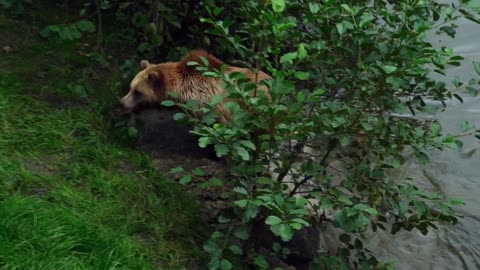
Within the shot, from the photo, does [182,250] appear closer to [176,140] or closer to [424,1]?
[176,140]

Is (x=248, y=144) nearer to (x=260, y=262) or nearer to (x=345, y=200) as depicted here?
(x=345, y=200)

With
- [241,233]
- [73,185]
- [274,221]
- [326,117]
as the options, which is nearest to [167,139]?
[73,185]

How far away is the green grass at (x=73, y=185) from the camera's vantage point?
3.70 meters

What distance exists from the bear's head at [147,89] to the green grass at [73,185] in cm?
17

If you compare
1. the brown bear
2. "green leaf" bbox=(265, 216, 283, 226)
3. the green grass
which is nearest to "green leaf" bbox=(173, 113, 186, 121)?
the green grass

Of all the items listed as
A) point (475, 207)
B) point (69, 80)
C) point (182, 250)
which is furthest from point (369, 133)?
point (69, 80)

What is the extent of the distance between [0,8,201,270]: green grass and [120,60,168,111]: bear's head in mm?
171

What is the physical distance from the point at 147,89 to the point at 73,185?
1314mm

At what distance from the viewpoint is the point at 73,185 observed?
4488 millimetres

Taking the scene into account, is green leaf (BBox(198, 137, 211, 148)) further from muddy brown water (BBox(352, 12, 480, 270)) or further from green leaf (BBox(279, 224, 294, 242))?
muddy brown water (BBox(352, 12, 480, 270))

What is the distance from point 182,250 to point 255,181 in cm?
71

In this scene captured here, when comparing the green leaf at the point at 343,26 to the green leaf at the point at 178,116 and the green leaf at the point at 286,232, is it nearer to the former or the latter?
the green leaf at the point at 178,116

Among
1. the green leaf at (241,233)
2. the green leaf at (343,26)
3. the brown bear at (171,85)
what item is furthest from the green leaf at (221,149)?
the brown bear at (171,85)

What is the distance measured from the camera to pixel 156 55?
6.32 meters
